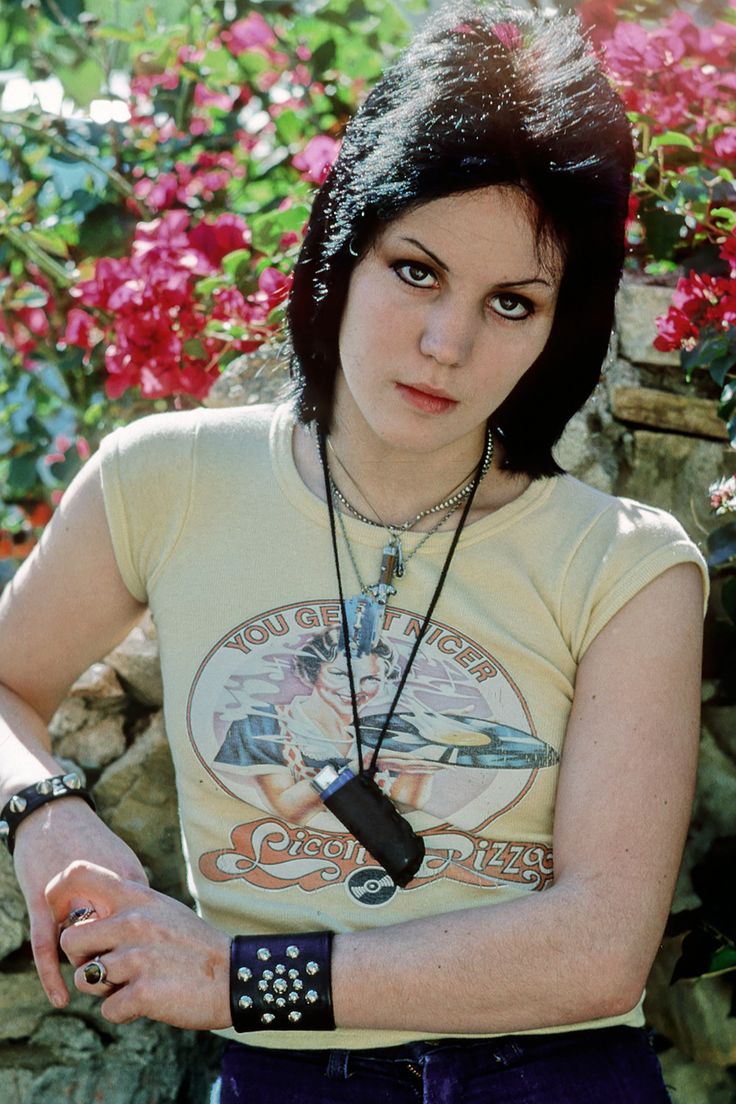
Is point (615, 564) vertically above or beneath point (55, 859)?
above

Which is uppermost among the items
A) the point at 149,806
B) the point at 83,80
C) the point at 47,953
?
the point at 83,80

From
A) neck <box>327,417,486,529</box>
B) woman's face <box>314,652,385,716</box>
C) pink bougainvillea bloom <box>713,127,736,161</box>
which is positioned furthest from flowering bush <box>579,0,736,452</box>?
woman's face <box>314,652,385,716</box>

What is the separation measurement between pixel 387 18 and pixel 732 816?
212 cm

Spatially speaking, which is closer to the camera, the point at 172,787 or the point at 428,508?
the point at 428,508

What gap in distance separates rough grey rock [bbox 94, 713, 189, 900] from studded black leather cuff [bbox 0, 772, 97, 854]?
0.48m

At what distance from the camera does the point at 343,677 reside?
5.97ft

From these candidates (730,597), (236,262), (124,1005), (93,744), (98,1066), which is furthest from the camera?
(236,262)

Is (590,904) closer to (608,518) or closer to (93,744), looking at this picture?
(608,518)

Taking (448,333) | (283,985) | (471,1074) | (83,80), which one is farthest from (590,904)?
(83,80)

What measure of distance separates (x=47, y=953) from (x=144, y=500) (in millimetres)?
651

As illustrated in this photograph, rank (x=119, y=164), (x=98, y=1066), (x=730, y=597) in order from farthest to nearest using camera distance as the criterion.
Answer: (x=119, y=164), (x=730, y=597), (x=98, y=1066)

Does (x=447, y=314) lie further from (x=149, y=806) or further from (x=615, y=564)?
(x=149, y=806)

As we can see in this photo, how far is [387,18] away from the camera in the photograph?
323 centimetres

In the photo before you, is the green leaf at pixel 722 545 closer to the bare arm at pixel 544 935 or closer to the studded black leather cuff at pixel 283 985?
the bare arm at pixel 544 935
